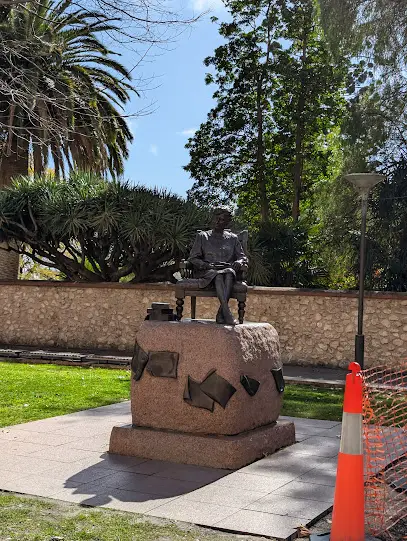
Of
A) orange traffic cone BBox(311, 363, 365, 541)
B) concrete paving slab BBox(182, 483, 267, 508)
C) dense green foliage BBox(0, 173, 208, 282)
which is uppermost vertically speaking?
dense green foliage BBox(0, 173, 208, 282)

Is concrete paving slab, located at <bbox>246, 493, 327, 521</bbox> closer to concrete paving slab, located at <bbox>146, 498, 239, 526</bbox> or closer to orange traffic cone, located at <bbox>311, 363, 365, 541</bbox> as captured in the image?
concrete paving slab, located at <bbox>146, 498, 239, 526</bbox>

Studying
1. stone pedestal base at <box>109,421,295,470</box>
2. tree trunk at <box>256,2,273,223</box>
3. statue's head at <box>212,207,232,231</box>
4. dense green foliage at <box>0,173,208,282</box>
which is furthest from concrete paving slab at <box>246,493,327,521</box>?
tree trunk at <box>256,2,273,223</box>

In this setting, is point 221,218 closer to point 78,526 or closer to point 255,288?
point 78,526

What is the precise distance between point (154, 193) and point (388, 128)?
660 centimetres

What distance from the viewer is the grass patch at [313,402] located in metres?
9.60

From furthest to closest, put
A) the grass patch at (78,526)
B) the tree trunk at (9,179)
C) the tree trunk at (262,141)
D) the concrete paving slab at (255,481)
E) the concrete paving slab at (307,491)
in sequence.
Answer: the tree trunk at (262,141), the tree trunk at (9,179), the concrete paving slab at (255,481), the concrete paving slab at (307,491), the grass patch at (78,526)

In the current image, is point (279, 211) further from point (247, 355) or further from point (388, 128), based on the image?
point (247, 355)

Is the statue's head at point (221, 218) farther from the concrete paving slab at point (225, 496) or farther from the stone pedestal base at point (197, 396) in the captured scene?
the concrete paving slab at point (225, 496)

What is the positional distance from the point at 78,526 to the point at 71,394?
6.11 m

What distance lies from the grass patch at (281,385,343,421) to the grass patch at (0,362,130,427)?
8.02 feet

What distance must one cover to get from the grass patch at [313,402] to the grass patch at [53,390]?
2443mm

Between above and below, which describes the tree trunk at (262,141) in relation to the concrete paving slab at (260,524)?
above

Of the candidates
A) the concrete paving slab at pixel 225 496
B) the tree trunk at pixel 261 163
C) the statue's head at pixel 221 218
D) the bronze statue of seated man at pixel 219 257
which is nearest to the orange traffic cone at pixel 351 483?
the concrete paving slab at pixel 225 496

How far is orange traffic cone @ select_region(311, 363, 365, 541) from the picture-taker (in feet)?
13.8
